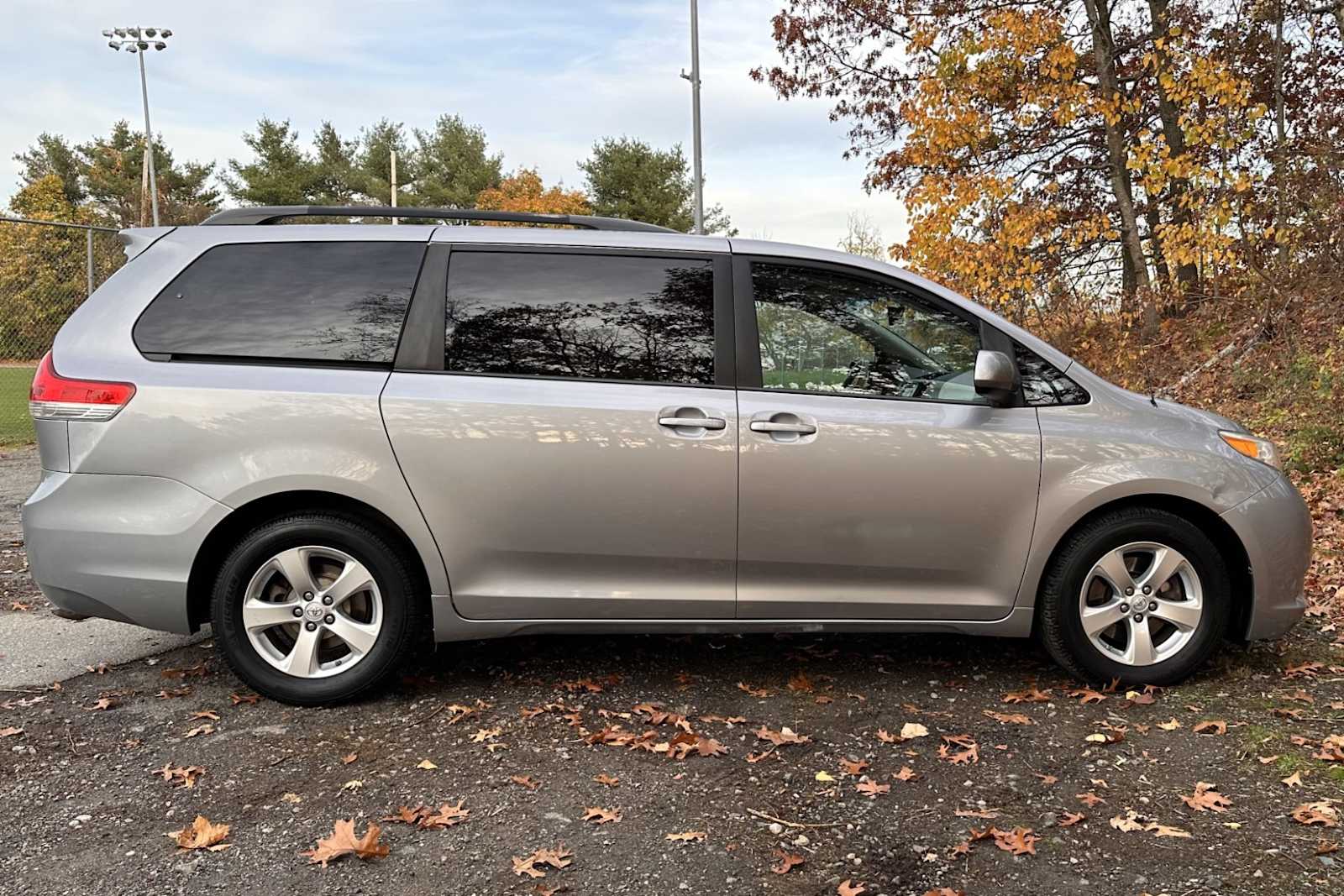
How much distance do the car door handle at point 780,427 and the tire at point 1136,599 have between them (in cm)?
113

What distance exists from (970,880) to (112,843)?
242 centimetres

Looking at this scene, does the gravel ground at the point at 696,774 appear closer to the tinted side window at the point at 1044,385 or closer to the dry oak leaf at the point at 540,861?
the dry oak leaf at the point at 540,861

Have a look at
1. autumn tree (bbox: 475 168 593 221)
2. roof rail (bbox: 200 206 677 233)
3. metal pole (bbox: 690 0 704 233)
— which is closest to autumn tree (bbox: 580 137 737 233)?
autumn tree (bbox: 475 168 593 221)

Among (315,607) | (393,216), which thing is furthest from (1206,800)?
(393,216)

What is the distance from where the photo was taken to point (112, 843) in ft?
9.68

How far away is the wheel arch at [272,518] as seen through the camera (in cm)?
390

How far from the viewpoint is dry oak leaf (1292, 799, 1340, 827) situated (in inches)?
120

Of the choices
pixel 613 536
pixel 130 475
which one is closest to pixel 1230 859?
pixel 613 536

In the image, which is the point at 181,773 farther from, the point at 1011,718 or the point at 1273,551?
the point at 1273,551

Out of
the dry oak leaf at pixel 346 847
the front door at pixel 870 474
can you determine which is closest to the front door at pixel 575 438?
the front door at pixel 870 474

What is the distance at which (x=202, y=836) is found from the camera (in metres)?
2.95

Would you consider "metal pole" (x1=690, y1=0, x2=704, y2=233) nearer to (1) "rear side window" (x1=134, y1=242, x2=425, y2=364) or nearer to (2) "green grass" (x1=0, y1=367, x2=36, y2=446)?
(2) "green grass" (x1=0, y1=367, x2=36, y2=446)

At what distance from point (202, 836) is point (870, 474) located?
2.52m

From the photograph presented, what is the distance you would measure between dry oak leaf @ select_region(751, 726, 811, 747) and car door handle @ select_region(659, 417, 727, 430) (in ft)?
3.71
